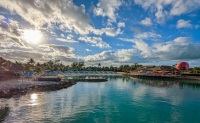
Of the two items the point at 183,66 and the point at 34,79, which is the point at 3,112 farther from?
the point at 183,66

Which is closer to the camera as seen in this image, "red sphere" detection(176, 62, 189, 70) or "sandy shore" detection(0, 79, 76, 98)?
"sandy shore" detection(0, 79, 76, 98)

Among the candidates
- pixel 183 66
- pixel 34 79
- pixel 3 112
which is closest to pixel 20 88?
pixel 3 112

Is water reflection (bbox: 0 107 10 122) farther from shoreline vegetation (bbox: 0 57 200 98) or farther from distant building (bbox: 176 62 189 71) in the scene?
distant building (bbox: 176 62 189 71)

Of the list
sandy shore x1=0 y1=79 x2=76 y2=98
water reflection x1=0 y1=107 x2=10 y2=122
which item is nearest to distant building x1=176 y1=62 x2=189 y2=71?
sandy shore x1=0 y1=79 x2=76 y2=98

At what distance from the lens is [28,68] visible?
534ft

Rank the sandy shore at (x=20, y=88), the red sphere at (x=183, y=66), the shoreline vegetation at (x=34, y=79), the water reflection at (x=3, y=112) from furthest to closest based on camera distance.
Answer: the red sphere at (x=183, y=66) → the shoreline vegetation at (x=34, y=79) → the sandy shore at (x=20, y=88) → the water reflection at (x=3, y=112)

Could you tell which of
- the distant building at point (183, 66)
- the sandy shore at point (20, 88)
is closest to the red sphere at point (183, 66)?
the distant building at point (183, 66)

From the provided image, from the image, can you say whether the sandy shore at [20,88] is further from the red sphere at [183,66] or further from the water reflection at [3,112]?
the red sphere at [183,66]

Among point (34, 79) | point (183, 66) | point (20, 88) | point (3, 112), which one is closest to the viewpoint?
point (3, 112)

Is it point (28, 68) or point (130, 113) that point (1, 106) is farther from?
point (28, 68)

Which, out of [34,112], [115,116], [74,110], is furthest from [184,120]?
[34,112]

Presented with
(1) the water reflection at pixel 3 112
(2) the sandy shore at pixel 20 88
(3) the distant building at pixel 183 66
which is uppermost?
(3) the distant building at pixel 183 66

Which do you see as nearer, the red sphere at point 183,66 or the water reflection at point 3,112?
the water reflection at point 3,112

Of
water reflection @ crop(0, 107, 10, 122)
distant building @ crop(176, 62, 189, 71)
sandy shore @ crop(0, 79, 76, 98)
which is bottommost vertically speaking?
water reflection @ crop(0, 107, 10, 122)
